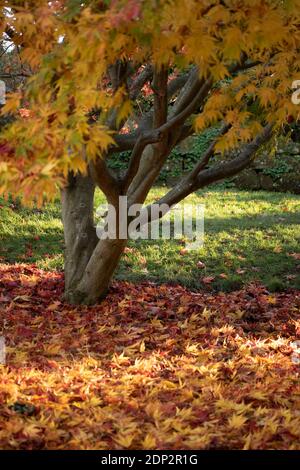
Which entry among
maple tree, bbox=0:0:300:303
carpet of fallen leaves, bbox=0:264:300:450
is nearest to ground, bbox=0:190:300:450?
carpet of fallen leaves, bbox=0:264:300:450

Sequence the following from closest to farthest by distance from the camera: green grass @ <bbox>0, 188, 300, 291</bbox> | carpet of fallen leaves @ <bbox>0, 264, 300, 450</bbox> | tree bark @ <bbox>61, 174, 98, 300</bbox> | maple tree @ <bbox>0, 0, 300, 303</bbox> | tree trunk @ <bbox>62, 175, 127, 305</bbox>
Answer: maple tree @ <bbox>0, 0, 300, 303</bbox> → carpet of fallen leaves @ <bbox>0, 264, 300, 450</bbox> → tree trunk @ <bbox>62, 175, 127, 305</bbox> → tree bark @ <bbox>61, 174, 98, 300</bbox> → green grass @ <bbox>0, 188, 300, 291</bbox>

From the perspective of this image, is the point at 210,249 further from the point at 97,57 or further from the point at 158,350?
the point at 97,57

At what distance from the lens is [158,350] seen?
4387 millimetres

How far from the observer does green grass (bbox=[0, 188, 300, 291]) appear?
6.76m

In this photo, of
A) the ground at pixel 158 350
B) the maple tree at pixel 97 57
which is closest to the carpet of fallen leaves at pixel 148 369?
the ground at pixel 158 350

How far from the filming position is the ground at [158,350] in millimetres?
3025

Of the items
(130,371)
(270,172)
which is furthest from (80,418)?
(270,172)

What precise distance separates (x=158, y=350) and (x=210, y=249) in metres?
3.38

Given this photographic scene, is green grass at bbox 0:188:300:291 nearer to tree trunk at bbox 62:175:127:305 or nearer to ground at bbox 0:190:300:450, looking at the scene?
ground at bbox 0:190:300:450

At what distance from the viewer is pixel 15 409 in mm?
3156

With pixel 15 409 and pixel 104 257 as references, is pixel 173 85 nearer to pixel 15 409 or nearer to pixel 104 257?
pixel 104 257

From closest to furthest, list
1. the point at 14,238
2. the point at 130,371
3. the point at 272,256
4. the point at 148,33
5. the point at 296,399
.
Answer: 1. the point at 148,33
2. the point at 296,399
3. the point at 130,371
4. the point at 272,256
5. the point at 14,238

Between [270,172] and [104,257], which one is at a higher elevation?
[270,172]

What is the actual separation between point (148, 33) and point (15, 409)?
7.00 feet
